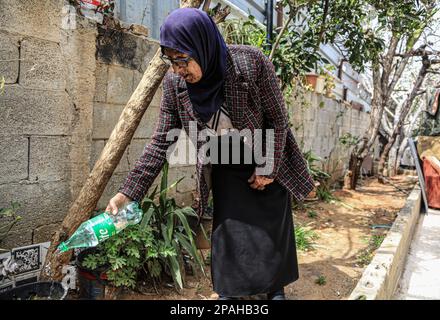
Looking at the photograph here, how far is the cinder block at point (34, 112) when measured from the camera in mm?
2584

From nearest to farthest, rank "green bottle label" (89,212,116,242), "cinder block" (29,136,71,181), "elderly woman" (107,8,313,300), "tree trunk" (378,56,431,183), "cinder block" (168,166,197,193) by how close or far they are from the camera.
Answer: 1. "elderly woman" (107,8,313,300)
2. "green bottle label" (89,212,116,242)
3. "cinder block" (29,136,71,181)
4. "cinder block" (168,166,197,193)
5. "tree trunk" (378,56,431,183)

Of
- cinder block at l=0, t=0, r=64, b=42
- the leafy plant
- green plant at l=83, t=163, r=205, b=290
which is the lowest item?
the leafy plant

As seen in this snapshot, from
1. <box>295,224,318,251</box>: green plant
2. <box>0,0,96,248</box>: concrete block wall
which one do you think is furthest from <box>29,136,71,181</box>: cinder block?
<box>295,224,318,251</box>: green plant

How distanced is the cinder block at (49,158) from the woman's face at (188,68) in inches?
58.6

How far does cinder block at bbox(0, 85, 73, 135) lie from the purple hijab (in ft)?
4.51

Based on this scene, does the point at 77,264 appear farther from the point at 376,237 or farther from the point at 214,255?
the point at 376,237

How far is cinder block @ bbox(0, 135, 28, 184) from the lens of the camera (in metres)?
2.59

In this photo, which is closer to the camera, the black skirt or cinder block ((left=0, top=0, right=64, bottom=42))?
the black skirt

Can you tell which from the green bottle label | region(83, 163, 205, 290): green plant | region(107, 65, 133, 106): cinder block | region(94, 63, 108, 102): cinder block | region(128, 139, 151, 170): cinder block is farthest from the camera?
region(128, 139, 151, 170): cinder block

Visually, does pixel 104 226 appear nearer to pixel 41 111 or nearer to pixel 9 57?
pixel 41 111

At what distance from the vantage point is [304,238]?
4.47 meters

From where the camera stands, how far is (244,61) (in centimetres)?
195

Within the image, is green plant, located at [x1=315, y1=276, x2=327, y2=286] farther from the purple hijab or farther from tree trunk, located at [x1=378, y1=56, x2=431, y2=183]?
tree trunk, located at [x1=378, y1=56, x2=431, y2=183]
